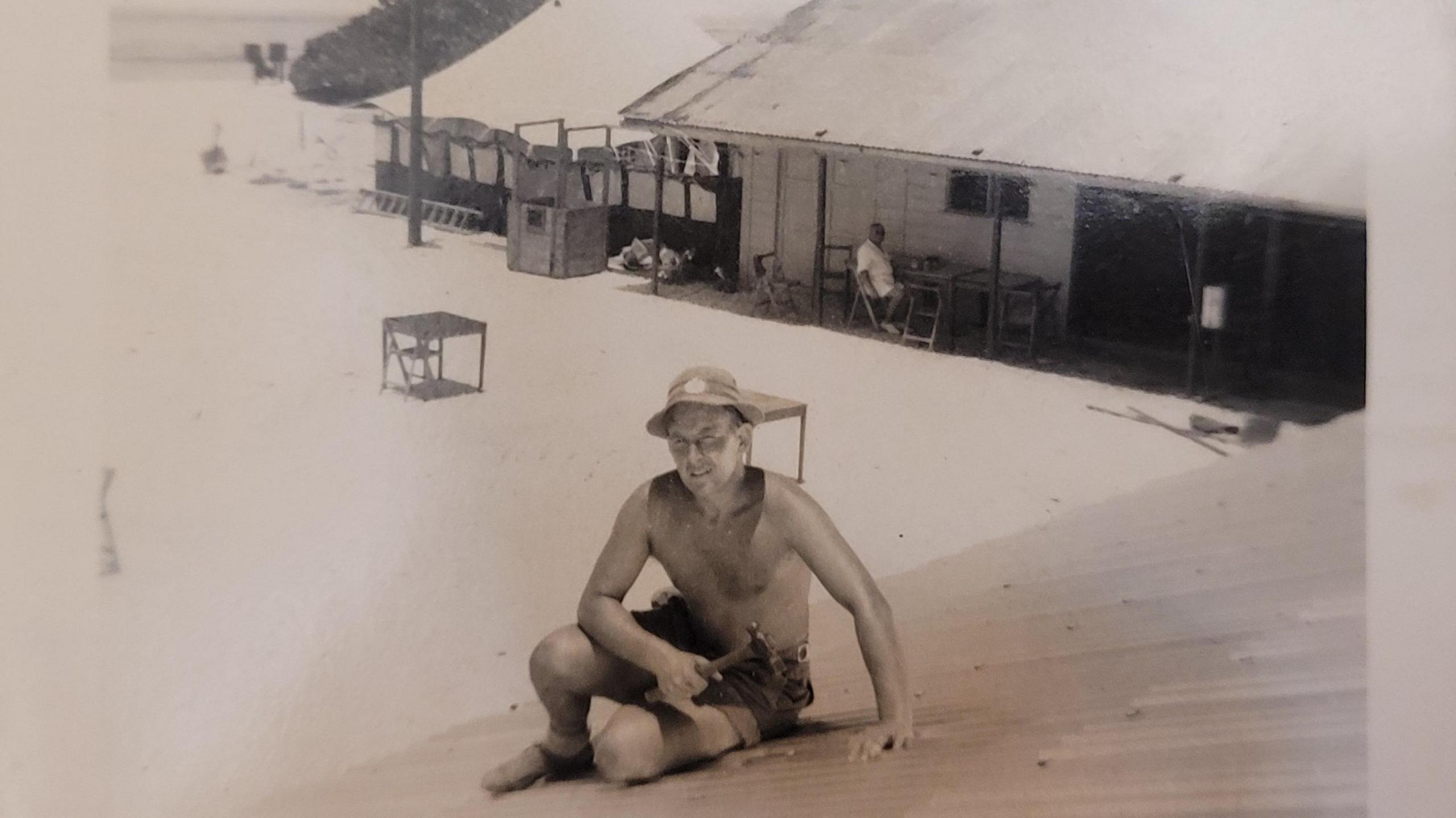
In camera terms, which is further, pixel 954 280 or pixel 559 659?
pixel 954 280

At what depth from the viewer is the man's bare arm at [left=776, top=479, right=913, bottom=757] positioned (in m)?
2.26

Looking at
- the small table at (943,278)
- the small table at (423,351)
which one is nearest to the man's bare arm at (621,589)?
the small table at (423,351)

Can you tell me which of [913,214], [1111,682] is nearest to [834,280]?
[913,214]

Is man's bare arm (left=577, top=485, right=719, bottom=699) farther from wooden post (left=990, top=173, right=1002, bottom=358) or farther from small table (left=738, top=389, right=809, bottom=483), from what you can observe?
wooden post (left=990, top=173, right=1002, bottom=358)

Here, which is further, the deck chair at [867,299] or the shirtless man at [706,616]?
the deck chair at [867,299]

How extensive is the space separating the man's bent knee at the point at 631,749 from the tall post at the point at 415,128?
0.84 metres

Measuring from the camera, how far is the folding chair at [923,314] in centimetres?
236

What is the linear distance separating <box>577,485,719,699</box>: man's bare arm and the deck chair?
468mm

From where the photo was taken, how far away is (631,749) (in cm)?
220

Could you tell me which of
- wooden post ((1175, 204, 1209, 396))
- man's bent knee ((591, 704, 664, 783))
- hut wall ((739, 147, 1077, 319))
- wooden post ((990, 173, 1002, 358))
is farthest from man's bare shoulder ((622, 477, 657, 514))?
wooden post ((1175, 204, 1209, 396))

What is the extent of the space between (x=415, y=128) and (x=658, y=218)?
425 mm

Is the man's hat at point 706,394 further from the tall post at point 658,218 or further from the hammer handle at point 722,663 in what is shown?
the hammer handle at point 722,663

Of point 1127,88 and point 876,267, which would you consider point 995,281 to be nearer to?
point 876,267

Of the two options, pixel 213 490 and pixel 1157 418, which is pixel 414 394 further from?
pixel 1157 418
